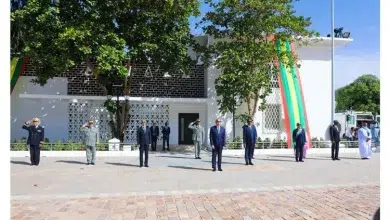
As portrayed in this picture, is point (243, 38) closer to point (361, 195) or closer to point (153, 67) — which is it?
point (153, 67)

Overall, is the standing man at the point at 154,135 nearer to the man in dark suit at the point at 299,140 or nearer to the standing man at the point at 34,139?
the standing man at the point at 34,139

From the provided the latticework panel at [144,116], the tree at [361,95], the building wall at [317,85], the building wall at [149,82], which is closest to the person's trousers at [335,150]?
the building wall at [317,85]

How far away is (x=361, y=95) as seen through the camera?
48812mm

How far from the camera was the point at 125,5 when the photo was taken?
55.1 feet

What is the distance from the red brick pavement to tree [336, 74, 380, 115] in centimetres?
4112

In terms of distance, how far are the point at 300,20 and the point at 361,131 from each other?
5.73 metres

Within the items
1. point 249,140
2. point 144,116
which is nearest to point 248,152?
point 249,140

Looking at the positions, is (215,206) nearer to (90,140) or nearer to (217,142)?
(217,142)

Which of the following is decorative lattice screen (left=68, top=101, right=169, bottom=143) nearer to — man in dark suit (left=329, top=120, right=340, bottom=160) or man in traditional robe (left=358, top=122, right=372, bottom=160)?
man in dark suit (left=329, top=120, right=340, bottom=160)

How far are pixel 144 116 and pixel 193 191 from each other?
13.2 meters

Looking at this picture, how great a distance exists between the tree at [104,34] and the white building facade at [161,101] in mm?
1767

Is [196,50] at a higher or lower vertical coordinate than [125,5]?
lower
